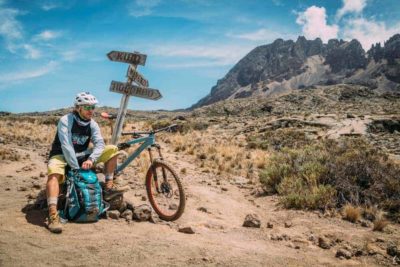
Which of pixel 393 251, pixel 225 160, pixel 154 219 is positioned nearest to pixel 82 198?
pixel 154 219

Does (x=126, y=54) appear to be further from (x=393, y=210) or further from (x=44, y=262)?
(x=393, y=210)

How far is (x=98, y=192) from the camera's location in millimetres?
5594

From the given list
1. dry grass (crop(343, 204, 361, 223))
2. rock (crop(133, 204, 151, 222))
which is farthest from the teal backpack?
dry grass (crop(343, 204, 361, 223))

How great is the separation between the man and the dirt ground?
61 centimetres

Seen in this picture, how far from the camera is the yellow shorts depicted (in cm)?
543

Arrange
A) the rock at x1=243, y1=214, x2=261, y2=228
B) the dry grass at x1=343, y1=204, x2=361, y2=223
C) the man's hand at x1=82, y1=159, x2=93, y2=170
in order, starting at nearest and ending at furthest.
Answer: the man's hand at x1=82, y1=159, x2=93, y2=170 → the rock at x1=243, y1=214, x2=261, y2=228 → the dry grass at x1=343, y1=204, x2=361, y2=223

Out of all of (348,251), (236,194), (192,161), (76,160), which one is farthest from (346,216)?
(192,161)

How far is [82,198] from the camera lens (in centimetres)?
539

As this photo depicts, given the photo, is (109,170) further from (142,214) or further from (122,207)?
(142,214)

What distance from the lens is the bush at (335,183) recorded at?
7500 mm

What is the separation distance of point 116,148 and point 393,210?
5.53m

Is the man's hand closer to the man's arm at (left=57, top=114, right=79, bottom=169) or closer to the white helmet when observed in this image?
the man's arm at (left=57, top=114, right=79, bottom=169)

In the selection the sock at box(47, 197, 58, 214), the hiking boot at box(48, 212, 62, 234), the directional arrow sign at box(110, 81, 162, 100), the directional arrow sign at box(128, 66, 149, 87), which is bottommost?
the hiking boot at box(48, 212, 62, 234)

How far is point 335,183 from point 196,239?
4.52 metres
